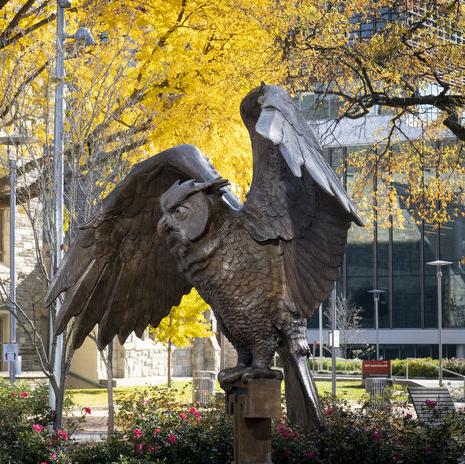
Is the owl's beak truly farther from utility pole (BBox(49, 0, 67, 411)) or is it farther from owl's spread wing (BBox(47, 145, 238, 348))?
utility pole (BBox(49, 0, 67, 411))

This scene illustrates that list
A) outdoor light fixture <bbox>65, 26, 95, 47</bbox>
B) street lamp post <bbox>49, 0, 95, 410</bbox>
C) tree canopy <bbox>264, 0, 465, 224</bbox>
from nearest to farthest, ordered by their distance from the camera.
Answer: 1. street lamp post <bbox>49, 0, 95, 410</bbox>
2. tree canopy <bbox>264, 0, 465, 224</bbox>
3. outdoor light fixture <bbox>65, 26, 95, 47</bbox>

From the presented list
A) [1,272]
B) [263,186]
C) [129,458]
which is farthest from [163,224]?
[1,272]

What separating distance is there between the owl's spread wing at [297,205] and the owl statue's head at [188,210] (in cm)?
27

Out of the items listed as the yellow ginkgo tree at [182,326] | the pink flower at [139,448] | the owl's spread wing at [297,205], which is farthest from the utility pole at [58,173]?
the yellow ginkgo tree at [182,326]

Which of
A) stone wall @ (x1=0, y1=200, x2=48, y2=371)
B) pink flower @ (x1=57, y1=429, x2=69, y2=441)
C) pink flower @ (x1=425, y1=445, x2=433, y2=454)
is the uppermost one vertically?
stone wall @ (x1=0, y1=200, x2=48, y2=371)

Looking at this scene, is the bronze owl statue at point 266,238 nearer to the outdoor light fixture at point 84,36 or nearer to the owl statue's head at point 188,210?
the owl statue's head at point 188,210

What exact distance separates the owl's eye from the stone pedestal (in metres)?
1.13

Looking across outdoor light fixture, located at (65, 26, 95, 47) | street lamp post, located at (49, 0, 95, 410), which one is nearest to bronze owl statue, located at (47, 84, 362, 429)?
street lamp post, located at (49, 0, 95, 410)

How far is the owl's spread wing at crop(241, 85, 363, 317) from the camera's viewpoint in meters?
6.75

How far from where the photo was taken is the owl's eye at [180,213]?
22.8ft

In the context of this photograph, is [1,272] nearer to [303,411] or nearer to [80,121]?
[80,121]

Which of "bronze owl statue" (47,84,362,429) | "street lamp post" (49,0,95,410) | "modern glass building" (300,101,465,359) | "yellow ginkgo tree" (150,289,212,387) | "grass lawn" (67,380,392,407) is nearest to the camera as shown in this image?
"bronze owl statue" (47,84,362,429)

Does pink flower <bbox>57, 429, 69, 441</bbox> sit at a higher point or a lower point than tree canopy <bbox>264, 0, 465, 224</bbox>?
lower

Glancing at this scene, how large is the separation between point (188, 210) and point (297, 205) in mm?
764
